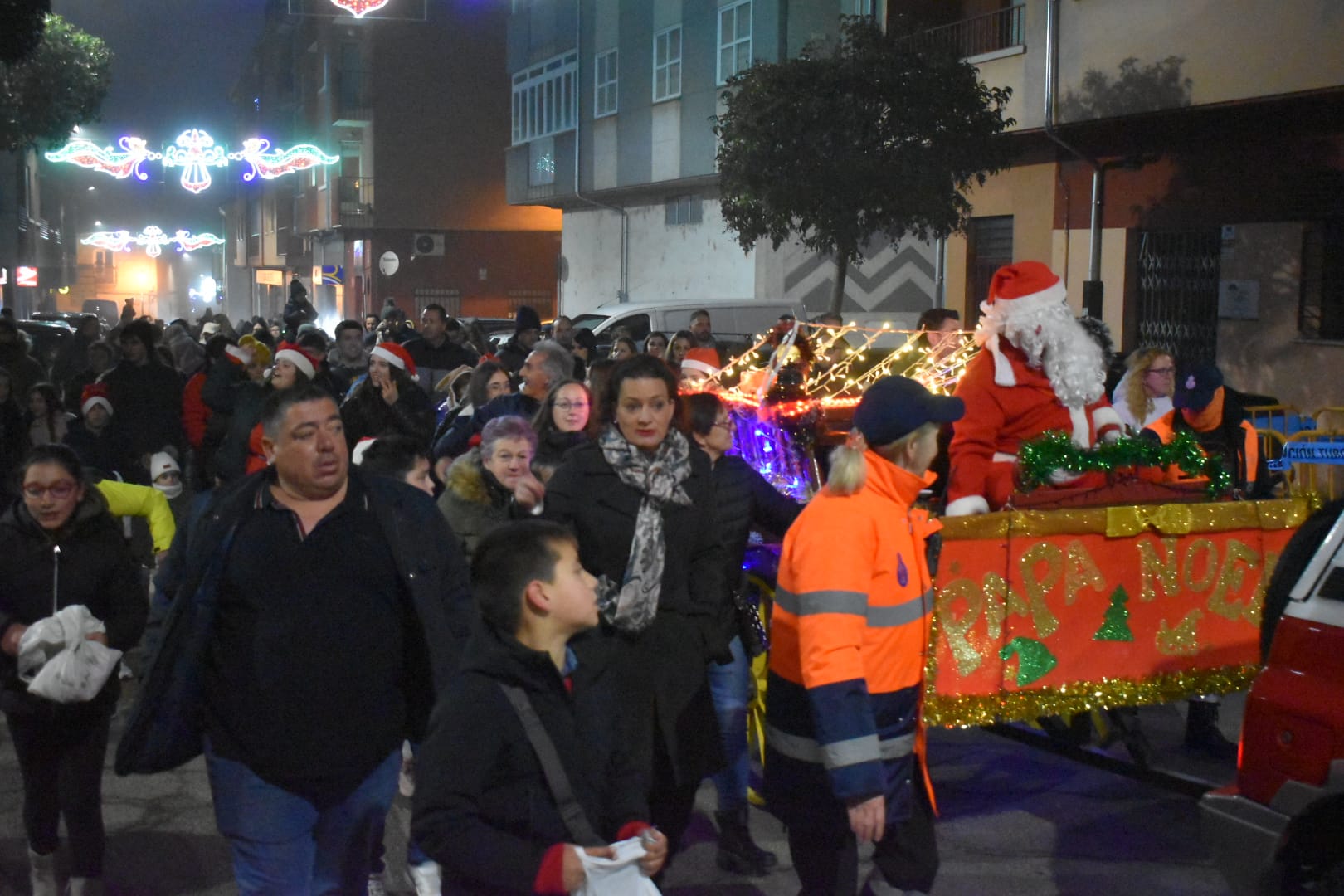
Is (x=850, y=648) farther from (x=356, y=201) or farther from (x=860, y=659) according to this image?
(x=356, y=201)

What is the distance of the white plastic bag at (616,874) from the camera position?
269 centimetres

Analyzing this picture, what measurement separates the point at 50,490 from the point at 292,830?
1.72 meters

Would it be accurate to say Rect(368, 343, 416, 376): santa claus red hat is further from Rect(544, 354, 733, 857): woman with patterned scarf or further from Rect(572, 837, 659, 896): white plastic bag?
Rect(572, 837, 659, 896): white plastic bag

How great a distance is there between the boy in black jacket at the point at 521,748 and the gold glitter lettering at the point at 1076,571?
2735 millimetres

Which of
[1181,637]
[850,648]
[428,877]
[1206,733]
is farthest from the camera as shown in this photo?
[1206,733]

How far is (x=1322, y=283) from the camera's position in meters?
16.1

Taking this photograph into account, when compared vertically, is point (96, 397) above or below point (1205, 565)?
above

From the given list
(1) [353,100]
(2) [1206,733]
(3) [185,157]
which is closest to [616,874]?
(2) [1206,733]

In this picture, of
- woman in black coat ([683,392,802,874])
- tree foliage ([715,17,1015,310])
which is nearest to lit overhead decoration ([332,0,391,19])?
tree foliage ([715,17,1015,310])

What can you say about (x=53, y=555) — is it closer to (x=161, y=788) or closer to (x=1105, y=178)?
(x=161, y=788)

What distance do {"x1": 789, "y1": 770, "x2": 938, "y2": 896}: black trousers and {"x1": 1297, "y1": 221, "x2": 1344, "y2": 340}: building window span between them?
13.9 metres

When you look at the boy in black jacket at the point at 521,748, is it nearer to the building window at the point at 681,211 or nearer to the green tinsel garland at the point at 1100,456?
the green tinsel garland at the point at 1100,456

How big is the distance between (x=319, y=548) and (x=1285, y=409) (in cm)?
941

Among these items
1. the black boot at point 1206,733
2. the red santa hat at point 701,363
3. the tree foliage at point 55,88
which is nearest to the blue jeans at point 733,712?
the black boot at point 1206,733
